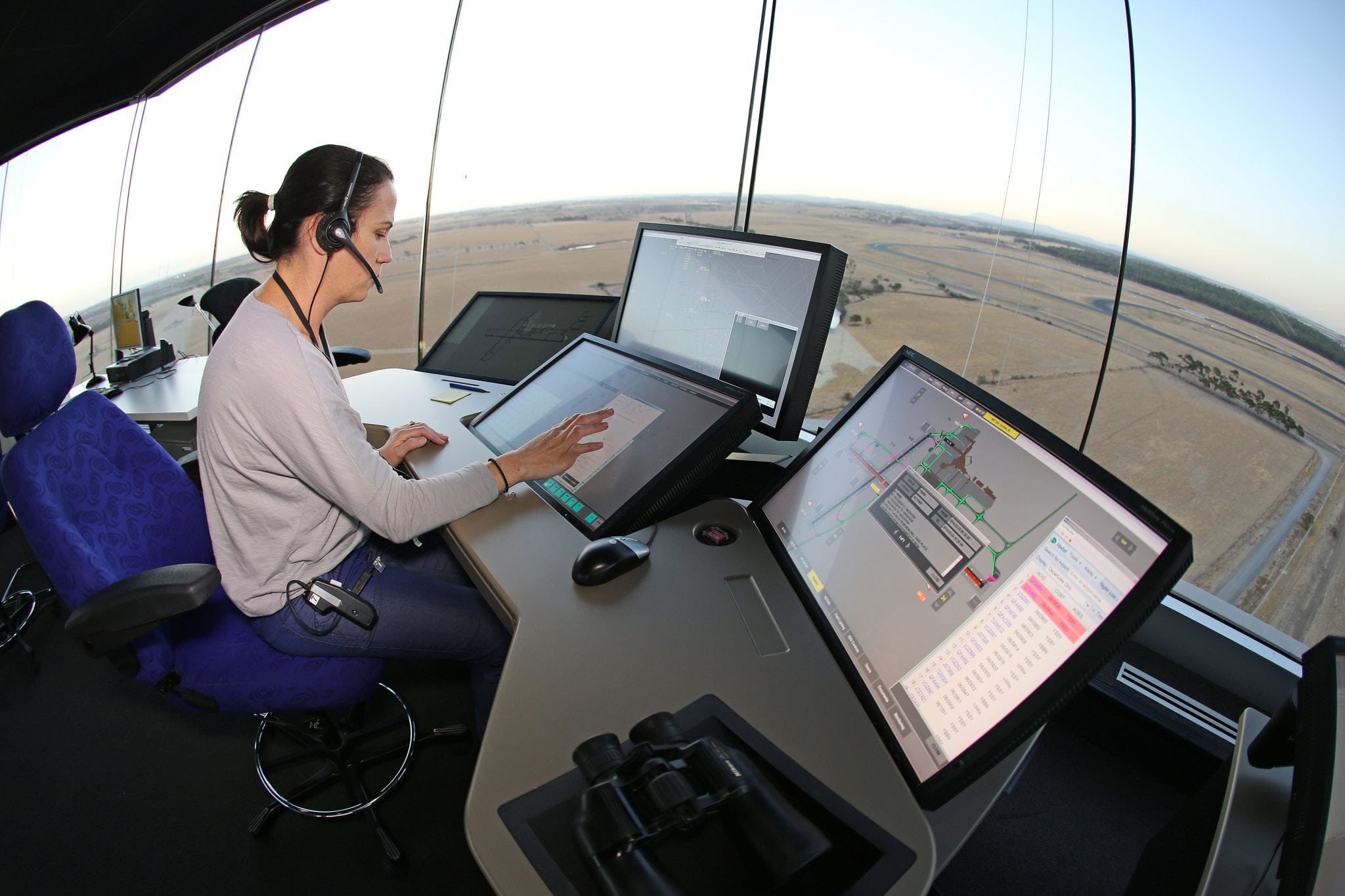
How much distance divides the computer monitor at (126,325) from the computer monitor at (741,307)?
2.64 metres

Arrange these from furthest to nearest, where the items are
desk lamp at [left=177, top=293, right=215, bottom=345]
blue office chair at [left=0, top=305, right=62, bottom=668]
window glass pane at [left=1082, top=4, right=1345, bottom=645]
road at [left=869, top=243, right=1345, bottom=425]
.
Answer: desk lamp at [left=177, top=293, right=215, bottom=345]
blue office chair at [left=0, top=305, right=62, bottom=668]
road at [left=869, top=243, right=1345, bottom=425]
window glass pane at [left=1082, top=4, right=1345, bottom=645]

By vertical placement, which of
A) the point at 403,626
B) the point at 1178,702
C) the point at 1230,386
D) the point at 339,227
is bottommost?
the point at 1178,702

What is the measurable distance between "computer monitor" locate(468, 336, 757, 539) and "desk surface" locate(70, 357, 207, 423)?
152cm

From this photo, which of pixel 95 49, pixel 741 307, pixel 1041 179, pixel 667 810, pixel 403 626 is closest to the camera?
pixel 667 810

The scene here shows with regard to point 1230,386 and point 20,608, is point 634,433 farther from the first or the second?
point 20,608

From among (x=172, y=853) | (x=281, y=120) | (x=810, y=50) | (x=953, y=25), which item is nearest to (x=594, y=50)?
(x=810, y=50)

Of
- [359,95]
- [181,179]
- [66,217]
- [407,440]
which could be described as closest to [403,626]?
[407,440]

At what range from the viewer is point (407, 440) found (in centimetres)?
168

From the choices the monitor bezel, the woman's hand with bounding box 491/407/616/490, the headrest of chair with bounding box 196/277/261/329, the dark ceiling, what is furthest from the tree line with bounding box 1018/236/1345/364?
the dark ceiling

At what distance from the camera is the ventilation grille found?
66.0 inches

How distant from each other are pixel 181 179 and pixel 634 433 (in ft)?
22.0

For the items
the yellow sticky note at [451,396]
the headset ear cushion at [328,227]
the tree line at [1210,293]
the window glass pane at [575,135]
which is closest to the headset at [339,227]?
the headset ear cushion at [328,227]

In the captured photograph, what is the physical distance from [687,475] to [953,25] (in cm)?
265

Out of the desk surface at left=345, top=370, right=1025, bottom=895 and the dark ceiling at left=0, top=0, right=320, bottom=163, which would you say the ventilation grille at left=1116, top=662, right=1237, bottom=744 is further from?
the dark ceiling at left=0, top=0, right=320, bottom=163
